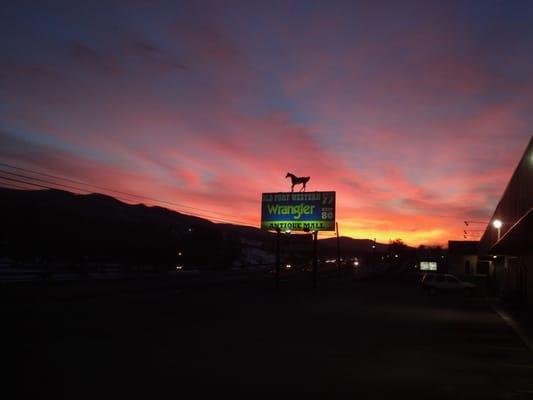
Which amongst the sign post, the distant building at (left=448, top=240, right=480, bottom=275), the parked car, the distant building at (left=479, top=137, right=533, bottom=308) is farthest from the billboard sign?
the sign post

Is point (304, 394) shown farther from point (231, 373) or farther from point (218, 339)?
point (218, 339)

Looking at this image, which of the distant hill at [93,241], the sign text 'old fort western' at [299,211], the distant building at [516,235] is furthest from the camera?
the distant hill at [93,241]

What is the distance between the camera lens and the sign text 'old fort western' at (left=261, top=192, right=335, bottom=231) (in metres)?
41.8

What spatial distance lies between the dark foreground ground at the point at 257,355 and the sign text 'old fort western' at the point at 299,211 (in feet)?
64.0

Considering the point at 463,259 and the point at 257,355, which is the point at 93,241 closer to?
the point at 463,259

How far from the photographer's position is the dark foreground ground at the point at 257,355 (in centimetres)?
905

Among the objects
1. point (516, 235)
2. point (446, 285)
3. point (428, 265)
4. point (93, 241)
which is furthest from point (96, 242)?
point (516, 235)

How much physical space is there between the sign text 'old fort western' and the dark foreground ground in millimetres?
19517

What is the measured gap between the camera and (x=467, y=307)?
27531 mm

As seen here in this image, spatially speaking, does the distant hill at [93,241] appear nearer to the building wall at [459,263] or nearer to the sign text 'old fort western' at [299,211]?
the sign text 'old fort western' at [299,211]

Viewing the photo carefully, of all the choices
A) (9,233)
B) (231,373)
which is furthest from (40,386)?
(9,233)

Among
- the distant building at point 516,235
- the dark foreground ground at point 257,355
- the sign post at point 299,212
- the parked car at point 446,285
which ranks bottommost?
the dark foreground ground at point 257,355

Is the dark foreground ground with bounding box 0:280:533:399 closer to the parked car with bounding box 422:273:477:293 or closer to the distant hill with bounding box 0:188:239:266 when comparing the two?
the parked car with bounding box 422:273:477:293

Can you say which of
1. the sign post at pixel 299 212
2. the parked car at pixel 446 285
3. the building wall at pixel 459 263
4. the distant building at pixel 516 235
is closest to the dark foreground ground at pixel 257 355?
the distant building at pixel 516 235
